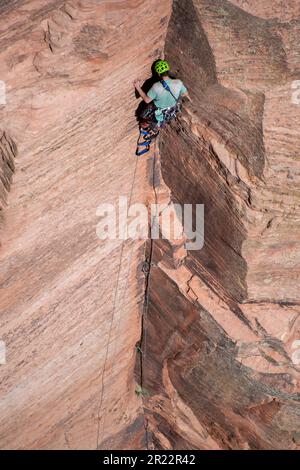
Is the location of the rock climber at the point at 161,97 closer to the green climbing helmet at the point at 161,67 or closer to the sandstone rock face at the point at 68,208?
the green climbing helmet at the point at 161,67

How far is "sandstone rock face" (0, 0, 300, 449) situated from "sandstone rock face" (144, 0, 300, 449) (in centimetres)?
3

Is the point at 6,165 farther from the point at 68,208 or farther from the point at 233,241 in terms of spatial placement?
the point at 233,241

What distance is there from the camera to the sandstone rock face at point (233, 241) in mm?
7547

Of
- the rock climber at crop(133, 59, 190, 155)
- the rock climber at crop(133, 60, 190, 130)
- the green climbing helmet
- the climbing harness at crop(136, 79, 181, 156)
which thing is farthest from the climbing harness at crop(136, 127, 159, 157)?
the green climbing helmet

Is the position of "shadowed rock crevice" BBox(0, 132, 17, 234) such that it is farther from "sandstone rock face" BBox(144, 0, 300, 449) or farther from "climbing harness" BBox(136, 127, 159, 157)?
"sandstone rock face" BBox(144, 0, 300, 449)

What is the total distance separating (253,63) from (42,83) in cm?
283

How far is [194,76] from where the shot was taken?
8.02 metres

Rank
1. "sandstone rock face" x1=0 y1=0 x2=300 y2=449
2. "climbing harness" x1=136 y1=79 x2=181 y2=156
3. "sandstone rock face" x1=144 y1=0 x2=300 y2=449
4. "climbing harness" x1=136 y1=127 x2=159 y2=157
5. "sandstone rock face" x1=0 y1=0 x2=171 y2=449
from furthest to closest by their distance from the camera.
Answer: "climbing harness" x1=136 y1=127 x2=159 y2=157 → "climbing harness" x1=136 y1=79 x2=181 y2=156 → "sandstone rock face" x1=144 y1=0 x2=300 y2=449 → "sandstone rock face" x1=0 y1=0 x2=300 y2=449 → "sandstone rock face" x1=0 y1=0 x2=171 y2=449

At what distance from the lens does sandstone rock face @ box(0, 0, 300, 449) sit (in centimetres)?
732

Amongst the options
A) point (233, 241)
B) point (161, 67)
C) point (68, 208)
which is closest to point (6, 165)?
point (68, 208)

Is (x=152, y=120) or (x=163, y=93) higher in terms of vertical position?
(x=163, y=93)

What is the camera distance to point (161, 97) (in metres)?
7.86

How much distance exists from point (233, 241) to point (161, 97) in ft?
8.10

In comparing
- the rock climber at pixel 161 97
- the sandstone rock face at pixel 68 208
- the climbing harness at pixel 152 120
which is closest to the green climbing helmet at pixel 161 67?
the rock climber at pixel 161 97
